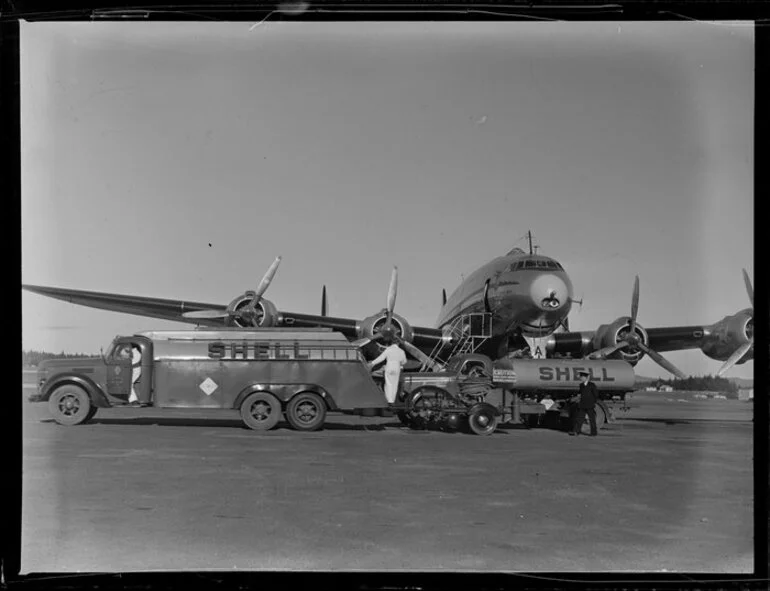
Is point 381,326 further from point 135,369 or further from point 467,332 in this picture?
point 135,369

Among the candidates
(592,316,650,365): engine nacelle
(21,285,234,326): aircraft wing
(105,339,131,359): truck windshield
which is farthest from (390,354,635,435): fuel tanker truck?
(21,285,234,326): aircraft wing

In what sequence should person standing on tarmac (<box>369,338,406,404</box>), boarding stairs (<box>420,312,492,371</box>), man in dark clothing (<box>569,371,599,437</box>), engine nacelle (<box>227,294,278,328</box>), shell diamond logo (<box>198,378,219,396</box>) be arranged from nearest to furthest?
shell diamond logo (<box>198,378,219,396</box>) < man in dark clothing (<box>569,371,599,437</box>) < person standing on tarmac (<box>369,338,406,404</box>) < engine nacelle (<box>227,294,278,328</box>) < boarding stairs (<box>420,312,492,371</box>)

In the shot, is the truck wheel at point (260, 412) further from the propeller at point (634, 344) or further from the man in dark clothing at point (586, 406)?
the propeller at point (634, 344)

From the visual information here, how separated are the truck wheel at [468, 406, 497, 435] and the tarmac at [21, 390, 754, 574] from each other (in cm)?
253

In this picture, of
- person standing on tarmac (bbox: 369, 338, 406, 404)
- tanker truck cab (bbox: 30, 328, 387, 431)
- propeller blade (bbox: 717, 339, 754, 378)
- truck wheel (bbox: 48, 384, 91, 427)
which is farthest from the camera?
propeller blade (bbox: 717, 339, 754, 378)

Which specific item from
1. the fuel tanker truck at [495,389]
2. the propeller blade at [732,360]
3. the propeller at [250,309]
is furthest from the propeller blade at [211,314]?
the propeller blade at [732,360]

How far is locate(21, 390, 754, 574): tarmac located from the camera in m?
7.62

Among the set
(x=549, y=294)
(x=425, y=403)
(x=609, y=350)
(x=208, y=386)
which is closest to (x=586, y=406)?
(x=425, y=403)

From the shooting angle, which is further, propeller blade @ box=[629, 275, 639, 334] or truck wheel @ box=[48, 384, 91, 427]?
propeller blade @ box=[629, 275, 639, 334]

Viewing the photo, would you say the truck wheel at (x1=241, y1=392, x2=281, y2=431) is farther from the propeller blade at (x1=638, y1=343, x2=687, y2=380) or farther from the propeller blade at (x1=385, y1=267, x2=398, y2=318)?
the propeller blade at (x1=638, y1=343, x2=687, y2=380)

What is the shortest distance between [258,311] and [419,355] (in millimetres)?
5279
